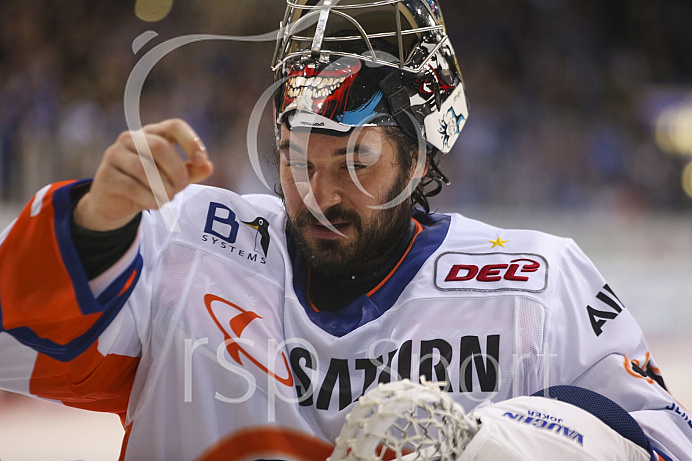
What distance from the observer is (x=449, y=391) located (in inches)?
60.4

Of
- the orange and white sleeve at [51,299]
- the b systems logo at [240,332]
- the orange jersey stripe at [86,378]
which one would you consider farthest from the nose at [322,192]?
the orange jersey stripe at [86,378]

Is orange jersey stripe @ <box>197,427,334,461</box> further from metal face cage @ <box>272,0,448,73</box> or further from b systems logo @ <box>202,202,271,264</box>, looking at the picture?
metal face cage @ <box>272,0,448,73</box>

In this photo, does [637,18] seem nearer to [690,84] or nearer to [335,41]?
[690,84]

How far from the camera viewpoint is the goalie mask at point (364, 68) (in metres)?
1.55

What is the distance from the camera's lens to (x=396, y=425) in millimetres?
1090

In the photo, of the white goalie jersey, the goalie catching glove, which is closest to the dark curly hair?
the white goalie jersey

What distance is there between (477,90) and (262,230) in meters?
5.96

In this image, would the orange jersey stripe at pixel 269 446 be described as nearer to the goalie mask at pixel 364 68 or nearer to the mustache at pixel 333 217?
the mustache at pixel 333 217

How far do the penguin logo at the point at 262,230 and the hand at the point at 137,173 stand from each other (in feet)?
1.68

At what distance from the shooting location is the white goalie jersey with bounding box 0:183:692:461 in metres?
1.48

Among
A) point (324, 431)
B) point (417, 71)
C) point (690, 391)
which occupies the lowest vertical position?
point (690, 391)

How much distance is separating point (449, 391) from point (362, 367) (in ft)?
0.60

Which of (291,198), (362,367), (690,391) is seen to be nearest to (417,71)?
(291,198)

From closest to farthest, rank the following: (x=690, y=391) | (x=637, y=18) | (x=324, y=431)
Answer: (x=324, y=431), (x=690, y=391), (x=637, y=18)
